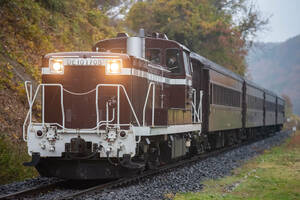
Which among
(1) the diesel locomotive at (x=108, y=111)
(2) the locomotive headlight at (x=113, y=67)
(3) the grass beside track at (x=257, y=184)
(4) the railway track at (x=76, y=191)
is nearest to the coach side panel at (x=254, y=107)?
(3) the grass beside track at (x=257, y=184)

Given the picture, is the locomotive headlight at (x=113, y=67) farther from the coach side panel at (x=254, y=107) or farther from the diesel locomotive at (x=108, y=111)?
the coach side panel at (x=254, y=107)

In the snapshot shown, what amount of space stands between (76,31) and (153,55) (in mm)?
8722

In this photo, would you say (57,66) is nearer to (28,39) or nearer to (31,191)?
(31,191)

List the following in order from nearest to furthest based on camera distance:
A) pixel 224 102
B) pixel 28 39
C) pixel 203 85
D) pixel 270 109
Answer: pixel 28 39 < pixel 203 85 < pixel 224 102 < pixel 270 109

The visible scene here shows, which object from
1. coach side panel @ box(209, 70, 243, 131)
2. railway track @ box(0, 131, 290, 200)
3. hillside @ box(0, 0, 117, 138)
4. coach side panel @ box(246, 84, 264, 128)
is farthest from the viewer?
coach side panel @ box(246, 84, 264, 128)

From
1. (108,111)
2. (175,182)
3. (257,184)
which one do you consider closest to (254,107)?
(257,184)

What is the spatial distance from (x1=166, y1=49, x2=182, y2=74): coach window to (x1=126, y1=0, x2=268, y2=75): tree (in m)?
21.6

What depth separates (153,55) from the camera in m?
11.6

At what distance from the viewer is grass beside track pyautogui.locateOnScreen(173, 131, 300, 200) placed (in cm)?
826

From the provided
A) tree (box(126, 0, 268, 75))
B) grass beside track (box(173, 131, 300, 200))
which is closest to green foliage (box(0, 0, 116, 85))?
grass beside track (box(173, 131, 300, 200))

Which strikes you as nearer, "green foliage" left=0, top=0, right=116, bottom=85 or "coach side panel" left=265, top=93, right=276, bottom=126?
"green foliage" left=0, top=0, right=116, bottom=85

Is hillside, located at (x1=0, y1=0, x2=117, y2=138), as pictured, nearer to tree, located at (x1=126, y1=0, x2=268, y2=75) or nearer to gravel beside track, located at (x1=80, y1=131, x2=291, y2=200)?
gravel beside track, located at (x1=80, y1=131, x2=291, y2=200)

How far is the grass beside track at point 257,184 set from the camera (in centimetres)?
826

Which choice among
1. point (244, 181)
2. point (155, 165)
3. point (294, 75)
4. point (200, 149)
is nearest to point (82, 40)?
point (200, 149)
